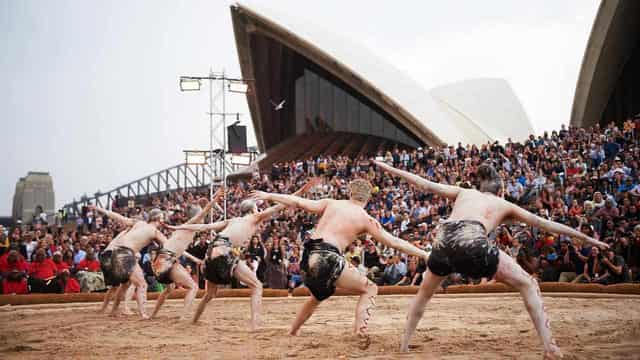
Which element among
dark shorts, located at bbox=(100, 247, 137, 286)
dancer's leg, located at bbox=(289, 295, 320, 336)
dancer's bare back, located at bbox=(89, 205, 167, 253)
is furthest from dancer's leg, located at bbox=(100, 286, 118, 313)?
dancer's leg, located at bbox=(289, 295, 320, 336)

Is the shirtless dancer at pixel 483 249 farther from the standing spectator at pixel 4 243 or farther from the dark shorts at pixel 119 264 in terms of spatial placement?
the standing spectator at pixel 4 243

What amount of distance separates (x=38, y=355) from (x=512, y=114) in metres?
40.7

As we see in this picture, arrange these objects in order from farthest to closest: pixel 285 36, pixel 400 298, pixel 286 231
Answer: pixel 285 36 < pixel 286 231 < pixel 400 298

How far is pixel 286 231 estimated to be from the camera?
20.6 meters

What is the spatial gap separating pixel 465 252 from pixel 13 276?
1256 centimetres

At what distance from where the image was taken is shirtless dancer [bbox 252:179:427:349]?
7.20 m

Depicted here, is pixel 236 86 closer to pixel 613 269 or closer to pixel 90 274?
pixel 90 274

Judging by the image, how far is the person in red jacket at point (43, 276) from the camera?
1623 cm

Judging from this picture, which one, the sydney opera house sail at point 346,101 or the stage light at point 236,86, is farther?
the sydney opera house sail at point 346,101

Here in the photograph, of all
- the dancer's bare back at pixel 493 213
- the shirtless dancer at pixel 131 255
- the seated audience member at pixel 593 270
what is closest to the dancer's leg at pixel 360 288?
the dancer's bare back at pixel 493 213

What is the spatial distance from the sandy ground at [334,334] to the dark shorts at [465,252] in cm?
79

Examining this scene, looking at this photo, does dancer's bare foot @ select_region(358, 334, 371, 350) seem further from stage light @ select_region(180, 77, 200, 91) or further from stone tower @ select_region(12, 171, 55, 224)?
stone tower @ select_region(12, 171, 55, 224)

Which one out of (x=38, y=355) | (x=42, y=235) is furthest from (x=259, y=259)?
(x=38, y=355)

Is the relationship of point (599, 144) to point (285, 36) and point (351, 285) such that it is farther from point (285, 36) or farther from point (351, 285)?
point (285, 36)
